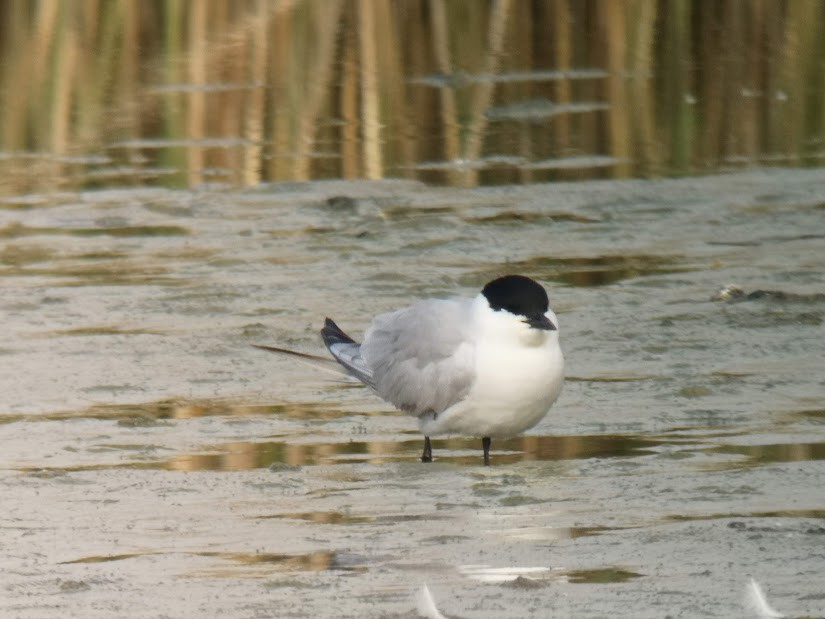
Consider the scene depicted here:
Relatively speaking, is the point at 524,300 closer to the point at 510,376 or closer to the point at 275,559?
the point at 510,376

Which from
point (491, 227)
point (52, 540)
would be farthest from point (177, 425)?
point (491, 227)

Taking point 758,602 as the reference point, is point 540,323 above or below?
above

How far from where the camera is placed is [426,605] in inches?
167

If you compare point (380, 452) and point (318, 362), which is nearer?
point (380, 452)

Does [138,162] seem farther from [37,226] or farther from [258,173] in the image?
[37,226]

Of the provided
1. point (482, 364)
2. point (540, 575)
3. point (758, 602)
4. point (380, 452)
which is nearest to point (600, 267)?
point (380, 452)

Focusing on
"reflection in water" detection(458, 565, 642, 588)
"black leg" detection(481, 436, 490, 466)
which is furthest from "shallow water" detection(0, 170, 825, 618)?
"black leg" detection(481, 436, 490, 466)

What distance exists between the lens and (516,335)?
573cm

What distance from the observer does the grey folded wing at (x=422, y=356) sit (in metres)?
5.86

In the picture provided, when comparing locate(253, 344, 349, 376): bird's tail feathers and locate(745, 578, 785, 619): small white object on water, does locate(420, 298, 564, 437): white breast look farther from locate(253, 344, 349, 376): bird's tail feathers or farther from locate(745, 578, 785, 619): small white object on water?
locate(745, 578, 785, 619): small white object on water

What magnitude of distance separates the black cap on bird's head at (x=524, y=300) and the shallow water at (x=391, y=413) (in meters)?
0.43

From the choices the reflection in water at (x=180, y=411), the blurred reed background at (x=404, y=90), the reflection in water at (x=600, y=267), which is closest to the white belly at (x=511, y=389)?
the reflection in water at (x=180, y=411)

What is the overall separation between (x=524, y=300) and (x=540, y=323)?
8 cm

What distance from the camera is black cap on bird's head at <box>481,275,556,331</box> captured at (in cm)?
566
